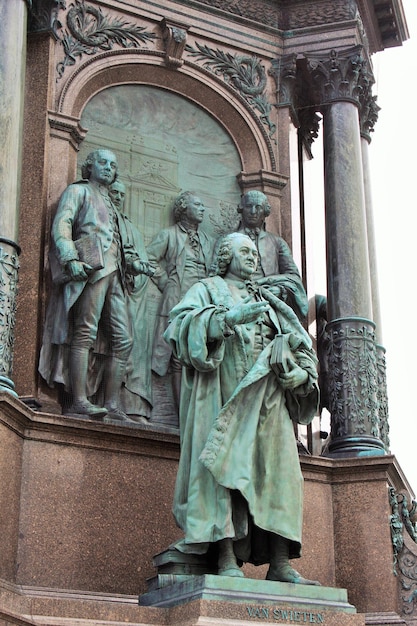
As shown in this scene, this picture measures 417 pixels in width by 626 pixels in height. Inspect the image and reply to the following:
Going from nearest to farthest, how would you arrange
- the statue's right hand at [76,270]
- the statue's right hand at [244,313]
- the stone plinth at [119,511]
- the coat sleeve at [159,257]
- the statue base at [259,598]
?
the statue base at [259,598]
the statue's right hand at [244,313]
the stone plinth at [119,511]
the statue's right hand at [76,270]
the coat sleeve at [159,257]

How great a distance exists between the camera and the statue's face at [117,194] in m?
11.7

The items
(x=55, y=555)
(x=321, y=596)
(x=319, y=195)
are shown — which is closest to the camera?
(x=321, y=596)

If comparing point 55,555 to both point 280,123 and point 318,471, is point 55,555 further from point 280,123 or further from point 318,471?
point 280,123

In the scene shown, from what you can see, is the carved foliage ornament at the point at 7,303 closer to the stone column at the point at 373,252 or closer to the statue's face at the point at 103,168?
the statue's face at the point at 103,168

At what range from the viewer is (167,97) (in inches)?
509

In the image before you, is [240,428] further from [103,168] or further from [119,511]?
[103,168]

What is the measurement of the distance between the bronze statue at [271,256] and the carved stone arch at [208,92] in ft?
2.09

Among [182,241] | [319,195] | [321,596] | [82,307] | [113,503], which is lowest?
[321,596]

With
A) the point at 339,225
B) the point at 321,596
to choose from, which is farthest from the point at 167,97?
the point at 321,596

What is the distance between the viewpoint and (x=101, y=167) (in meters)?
11.6

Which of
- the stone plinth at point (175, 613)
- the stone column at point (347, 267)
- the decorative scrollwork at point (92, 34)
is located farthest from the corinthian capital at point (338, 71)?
the stone plinth at point (175, 613)

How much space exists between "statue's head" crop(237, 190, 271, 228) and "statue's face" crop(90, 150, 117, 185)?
1.41 metres

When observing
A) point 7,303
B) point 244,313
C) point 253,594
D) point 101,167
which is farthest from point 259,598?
point 101,167

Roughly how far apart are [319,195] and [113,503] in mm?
5187
